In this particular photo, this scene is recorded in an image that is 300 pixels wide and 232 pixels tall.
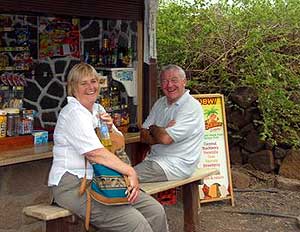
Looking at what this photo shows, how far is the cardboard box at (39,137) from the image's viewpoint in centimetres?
558

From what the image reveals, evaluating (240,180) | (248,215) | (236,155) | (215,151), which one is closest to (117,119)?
(215,151)

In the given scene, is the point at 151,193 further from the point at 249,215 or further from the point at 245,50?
the point at 245,50

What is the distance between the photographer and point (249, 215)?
6332 mm

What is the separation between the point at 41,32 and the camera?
629 centimetres

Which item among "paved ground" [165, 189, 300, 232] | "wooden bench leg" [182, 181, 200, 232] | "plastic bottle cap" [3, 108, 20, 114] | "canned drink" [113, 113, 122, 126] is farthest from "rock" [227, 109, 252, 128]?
"plastic bottle cap" [3, 108, 20, 114]

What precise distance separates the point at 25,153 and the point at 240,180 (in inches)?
129

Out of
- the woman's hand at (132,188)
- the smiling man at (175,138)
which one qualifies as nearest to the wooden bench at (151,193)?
the smiling man at (175,138)

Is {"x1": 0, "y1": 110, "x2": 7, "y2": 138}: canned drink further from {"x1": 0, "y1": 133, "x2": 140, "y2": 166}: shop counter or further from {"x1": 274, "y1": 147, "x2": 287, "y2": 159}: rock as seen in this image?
{"x1": 274, "y1": 147, "x2": 287, "y2": 159}: rock

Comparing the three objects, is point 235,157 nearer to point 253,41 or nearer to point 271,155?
point 271,155

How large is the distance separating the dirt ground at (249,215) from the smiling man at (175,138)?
34.6 inches

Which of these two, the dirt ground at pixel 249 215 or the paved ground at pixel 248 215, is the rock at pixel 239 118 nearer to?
the dirt ground at pixel 249 215

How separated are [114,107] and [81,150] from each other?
275cm

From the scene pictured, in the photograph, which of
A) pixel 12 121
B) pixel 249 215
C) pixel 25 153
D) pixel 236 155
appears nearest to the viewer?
pixel 25 153

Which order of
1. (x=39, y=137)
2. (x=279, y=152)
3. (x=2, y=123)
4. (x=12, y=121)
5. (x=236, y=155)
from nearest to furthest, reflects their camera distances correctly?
(x=2, y=123), (x=12, y=121), (x=39, y=137), (x=279, y=152), (x=236, y=155)
